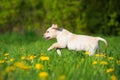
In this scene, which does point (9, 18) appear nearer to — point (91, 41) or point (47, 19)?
point (47, 19)

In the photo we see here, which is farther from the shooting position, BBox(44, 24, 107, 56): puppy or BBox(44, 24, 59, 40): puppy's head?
BBox(44, 24, 59, 40): puppy's head

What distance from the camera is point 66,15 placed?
19172 millimetres

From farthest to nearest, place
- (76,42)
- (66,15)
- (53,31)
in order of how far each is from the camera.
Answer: (66,15) → (53,31) → (76,42)

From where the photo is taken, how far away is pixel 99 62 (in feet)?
19.2

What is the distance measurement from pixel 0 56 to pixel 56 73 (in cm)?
215

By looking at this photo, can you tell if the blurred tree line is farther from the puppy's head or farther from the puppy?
the puppy

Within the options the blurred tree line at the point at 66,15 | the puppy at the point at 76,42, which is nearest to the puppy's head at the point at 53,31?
the puppy at the point at 76,42

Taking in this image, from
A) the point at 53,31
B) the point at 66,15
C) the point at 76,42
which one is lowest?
the point at 76,42

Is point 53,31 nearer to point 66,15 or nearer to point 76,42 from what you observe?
point 76,42

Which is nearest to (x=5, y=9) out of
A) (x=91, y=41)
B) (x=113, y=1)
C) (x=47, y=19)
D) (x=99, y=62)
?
(x=47, y=19)

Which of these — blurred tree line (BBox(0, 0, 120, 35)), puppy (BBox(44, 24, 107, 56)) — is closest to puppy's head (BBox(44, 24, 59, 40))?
puppy (BBox(44, 24, 107, 56))

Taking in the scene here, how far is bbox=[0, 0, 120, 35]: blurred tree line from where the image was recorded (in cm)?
1897

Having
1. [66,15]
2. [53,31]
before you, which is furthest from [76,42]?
[66,15]

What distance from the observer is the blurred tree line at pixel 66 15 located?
19.0 meters
